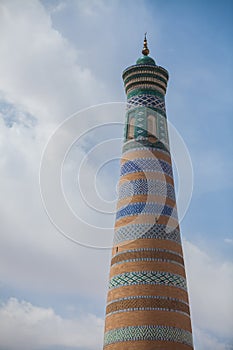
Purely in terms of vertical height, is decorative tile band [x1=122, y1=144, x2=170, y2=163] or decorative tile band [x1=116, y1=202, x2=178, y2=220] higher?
decorative tile band [x1=122, y1=144, x2=170, y2=163]

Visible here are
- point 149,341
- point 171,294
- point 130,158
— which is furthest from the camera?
point 130,158

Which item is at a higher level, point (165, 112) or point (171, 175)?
point (165, 112)

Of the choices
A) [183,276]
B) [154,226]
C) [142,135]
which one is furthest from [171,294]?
[142,135]

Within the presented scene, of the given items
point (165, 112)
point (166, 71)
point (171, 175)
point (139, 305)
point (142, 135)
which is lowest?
point (139, 305)

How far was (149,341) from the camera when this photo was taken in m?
10.5

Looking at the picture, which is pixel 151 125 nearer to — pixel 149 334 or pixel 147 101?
pixel 147 101

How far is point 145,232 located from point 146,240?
235 mm

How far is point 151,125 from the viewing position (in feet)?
46.3

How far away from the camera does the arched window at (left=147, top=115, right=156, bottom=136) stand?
13.9 m

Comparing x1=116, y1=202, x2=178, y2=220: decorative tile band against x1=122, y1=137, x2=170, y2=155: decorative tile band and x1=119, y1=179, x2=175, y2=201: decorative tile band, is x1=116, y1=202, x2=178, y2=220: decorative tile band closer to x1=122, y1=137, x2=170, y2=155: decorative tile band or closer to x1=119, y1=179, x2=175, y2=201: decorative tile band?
x1=119, y1=179, x2=175, y2=201: decorative tile band

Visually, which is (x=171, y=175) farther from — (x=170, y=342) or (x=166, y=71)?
(x=170, y=342)

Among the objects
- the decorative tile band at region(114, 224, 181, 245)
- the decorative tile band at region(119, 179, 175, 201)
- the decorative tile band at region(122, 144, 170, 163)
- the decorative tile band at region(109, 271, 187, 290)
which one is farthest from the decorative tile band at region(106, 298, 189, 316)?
the decorative tile band at region(122, 144, 170, 163)

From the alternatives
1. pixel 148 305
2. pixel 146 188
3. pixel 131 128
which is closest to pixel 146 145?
pixel 131 128

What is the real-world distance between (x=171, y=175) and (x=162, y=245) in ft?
8.11
